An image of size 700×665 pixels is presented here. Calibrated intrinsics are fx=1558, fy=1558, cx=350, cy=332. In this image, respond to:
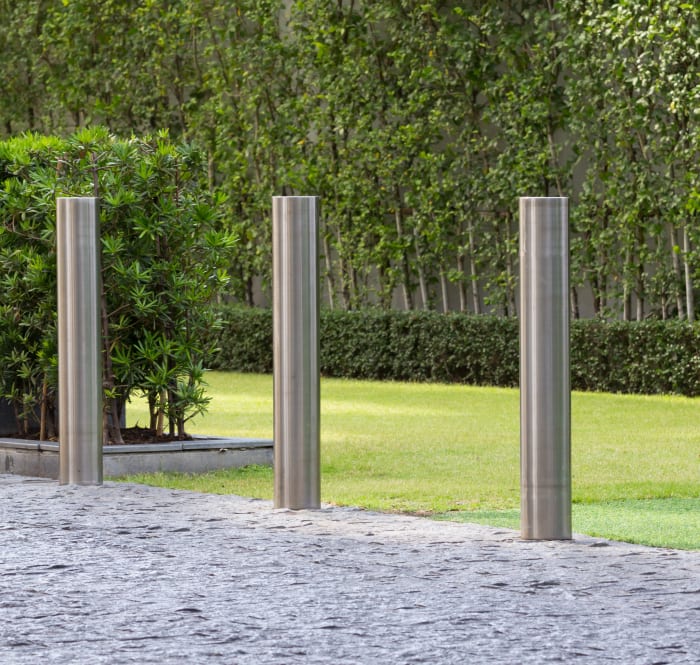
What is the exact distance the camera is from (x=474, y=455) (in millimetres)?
10016

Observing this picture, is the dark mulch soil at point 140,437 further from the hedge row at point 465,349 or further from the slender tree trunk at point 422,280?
the slender tree trunk at point 422,280

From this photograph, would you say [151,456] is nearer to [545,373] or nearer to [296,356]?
[296,356]

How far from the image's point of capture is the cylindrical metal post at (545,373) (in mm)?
6266

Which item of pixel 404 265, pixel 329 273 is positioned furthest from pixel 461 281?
pixel 329 273

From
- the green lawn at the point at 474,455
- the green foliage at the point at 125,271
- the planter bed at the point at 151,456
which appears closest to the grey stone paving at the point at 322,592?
the green lawn at the point at 474,455

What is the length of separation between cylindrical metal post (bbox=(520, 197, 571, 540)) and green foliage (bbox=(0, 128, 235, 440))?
319 cm

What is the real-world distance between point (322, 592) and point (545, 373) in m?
1.56

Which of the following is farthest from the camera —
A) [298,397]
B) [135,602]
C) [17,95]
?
[17,95]

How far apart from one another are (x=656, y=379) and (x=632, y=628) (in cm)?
1068

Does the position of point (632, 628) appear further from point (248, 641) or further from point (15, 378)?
point (15, 378)

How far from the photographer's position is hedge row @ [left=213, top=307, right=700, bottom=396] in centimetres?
1506

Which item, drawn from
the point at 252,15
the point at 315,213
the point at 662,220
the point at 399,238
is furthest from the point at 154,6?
the point at 315,213

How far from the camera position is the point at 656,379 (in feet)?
49.6

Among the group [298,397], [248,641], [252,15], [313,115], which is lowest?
[248,641]
